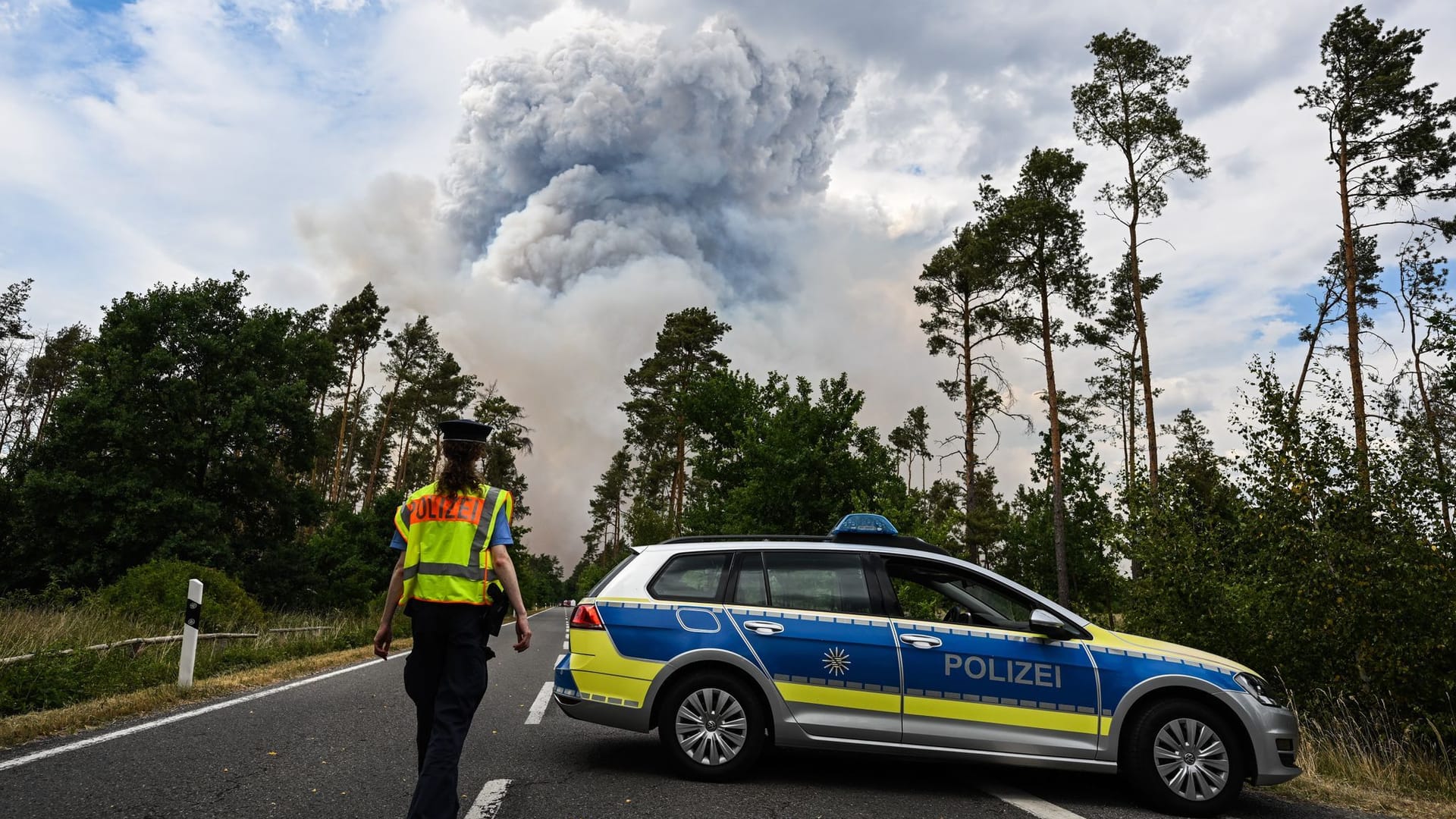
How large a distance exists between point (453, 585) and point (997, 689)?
3.54 meters

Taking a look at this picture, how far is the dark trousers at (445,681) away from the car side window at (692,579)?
6.42 feet

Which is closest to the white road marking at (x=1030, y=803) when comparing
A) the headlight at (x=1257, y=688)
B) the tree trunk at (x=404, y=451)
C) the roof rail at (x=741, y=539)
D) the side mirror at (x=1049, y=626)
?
the side mirror at (x=1049, y=626)

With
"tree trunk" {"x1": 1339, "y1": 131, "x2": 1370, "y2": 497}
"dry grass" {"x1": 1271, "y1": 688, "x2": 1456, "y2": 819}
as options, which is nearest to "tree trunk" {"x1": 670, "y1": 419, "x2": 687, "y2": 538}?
"tree trunk" {"x1": 1339, "y1": 131, "x2": 1370, "y2": 497}

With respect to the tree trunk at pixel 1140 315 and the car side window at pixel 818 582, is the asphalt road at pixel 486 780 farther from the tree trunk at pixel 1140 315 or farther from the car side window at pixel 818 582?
the tree trunk at pixel 1140 315

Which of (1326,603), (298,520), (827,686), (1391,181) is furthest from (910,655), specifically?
(298,520)

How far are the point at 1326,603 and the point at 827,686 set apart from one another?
580 centimetres

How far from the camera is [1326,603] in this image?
7.86 meters

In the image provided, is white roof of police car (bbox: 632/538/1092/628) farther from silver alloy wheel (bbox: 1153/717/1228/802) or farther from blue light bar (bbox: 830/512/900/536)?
silver alloy wheel (bbox: 1153/717/1228/802)

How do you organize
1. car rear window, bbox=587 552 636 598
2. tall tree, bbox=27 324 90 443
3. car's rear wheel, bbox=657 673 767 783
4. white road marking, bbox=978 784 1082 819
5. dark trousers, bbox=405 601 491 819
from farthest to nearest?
1. tall tree, bbox=27 324 90 443
2. car rear window, bbox=587 552 636 598
3. car's rear wheel, bbox=657 673 767 783
4. white road marking, bbox=978 784 1082 819
5. dark trousers, bbox=405 601 491 819

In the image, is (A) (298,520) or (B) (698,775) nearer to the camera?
(B) (698,775)

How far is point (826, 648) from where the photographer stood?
5.38 metres

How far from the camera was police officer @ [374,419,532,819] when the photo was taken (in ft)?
12.3

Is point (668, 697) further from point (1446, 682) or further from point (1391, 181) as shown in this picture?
point (1391, 181)

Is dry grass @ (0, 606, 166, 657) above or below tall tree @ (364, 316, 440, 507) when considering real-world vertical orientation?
below
